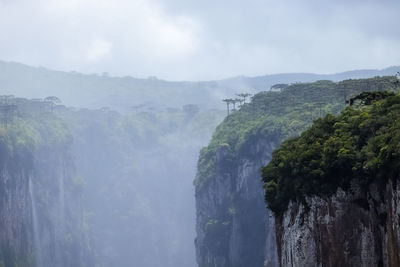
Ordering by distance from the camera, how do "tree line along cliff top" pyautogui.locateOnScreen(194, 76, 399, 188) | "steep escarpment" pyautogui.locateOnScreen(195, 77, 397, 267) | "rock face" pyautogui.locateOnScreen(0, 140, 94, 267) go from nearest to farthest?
"tree line along cliff top" pyautogui.locateOnScreen(194, 76, 399, 188) < "steep escarpment" pyautogui.locateOnScreen(195, 77, 397, 267) < "rock face" pyautogui.locateOnScreen(0, 140, 94, 267)

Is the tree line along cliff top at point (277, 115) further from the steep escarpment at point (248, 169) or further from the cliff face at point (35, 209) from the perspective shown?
the cliff face at point (35, 209)

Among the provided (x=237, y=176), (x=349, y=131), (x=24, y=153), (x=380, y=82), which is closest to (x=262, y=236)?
(x=237, y=176)

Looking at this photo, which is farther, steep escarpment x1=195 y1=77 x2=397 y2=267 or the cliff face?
the cliff face

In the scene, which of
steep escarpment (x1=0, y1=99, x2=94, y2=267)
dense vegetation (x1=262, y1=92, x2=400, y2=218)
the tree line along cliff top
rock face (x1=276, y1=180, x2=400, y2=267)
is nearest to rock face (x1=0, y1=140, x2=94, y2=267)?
steep escarpment (x1=0, y1=99, x2=94, y2=267)

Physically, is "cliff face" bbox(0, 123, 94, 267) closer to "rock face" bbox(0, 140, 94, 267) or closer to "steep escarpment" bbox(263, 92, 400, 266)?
"rock face" bbox(0, 140, 94, 267)

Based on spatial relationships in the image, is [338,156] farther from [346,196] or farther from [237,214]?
[237,214]

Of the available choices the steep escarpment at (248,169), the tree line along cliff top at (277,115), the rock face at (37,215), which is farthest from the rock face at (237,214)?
the rock face at (37,215)

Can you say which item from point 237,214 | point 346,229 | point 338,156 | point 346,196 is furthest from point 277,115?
point 346,229
